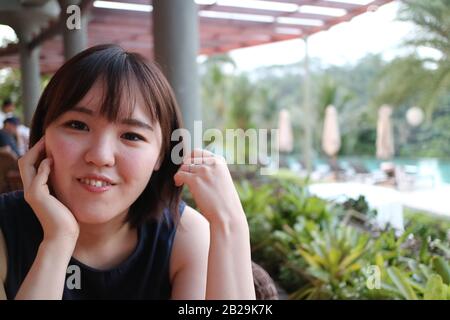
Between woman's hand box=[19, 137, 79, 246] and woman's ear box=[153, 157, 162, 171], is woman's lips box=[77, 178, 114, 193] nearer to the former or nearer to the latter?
woman's hand box=[19, 137, 79, 246]

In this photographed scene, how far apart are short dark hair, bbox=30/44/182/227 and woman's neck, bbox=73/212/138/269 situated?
7.7 inches

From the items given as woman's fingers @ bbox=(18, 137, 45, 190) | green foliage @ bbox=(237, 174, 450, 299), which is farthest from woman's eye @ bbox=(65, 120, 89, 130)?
green foliage @ bbox=(237, 174, 450, 299)

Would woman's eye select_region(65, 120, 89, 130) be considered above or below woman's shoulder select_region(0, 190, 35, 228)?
above

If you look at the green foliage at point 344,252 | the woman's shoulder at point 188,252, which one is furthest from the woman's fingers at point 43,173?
the green foliage at point 344,252

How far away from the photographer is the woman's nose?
2.49 ft

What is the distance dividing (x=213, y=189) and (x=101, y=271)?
12.4 inches

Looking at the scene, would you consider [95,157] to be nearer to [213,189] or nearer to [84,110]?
[84,110]

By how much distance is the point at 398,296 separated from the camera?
1708 millimetres

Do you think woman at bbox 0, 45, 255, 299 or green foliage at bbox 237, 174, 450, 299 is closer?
woman at bbox 0, 45, 255, 299

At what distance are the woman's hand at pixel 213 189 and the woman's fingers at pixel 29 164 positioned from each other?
0.91 ft

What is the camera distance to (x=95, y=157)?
759mm

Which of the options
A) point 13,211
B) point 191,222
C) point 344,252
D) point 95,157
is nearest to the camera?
point 95,157

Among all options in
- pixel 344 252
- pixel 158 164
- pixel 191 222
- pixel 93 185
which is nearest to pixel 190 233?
pixel 191 222
